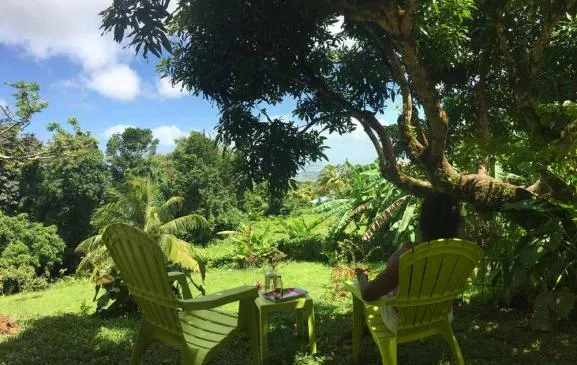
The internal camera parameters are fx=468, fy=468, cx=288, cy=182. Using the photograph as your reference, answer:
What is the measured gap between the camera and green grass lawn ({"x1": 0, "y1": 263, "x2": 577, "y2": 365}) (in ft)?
11.7

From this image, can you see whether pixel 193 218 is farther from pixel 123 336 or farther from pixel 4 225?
pixel 123 336

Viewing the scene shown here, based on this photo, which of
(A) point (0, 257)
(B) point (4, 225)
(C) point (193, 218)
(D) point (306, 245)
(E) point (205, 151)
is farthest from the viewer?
(E) point (205, 151)

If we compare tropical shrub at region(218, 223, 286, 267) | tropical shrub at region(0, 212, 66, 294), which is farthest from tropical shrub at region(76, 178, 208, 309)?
tropical shrub at region(0, 212, 66, 294)

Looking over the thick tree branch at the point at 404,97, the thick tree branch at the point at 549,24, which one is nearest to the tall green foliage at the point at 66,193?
the thick tree branch at the point at 404,97

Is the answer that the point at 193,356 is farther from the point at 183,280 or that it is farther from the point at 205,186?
the point at 205,186

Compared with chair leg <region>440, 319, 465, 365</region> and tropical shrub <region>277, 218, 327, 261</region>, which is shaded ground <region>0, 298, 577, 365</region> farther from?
tropical shrub <region>277, 218, 327, 261</region>

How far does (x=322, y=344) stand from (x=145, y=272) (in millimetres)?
1782

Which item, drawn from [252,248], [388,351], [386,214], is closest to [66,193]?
[252,248]

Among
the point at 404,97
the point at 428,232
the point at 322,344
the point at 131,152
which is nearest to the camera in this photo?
the point at 428,232

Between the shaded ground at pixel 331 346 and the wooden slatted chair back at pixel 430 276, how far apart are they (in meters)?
0.73

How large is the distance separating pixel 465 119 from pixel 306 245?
7598mm

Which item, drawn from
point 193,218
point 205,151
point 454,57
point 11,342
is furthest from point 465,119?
point 205,151

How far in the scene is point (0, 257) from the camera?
693 inches

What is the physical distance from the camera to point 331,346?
156 inches
